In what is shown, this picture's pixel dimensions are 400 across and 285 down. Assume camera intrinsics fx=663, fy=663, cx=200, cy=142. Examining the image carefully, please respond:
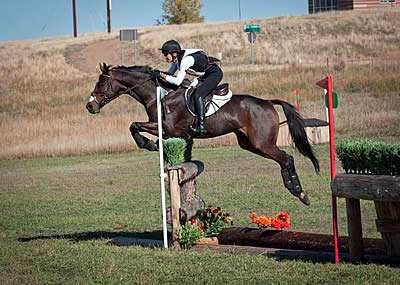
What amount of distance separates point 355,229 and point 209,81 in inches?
129

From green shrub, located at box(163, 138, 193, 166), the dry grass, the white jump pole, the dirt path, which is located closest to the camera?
the white jump pole

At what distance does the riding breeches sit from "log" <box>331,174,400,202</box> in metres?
2.92

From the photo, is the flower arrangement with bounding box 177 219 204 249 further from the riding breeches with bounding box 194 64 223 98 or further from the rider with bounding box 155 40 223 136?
the riding breeches with bounding box 194 64 223 98

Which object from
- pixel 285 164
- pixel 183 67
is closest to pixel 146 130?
pixel 183 67

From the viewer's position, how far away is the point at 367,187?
241 inches

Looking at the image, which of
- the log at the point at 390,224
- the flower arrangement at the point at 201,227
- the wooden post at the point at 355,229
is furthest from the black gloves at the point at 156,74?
the log at the point at 390,224

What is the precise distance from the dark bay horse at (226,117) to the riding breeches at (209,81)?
0.30m

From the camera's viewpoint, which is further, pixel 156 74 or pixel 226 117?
pixel 226 117

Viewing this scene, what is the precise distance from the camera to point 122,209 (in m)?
12.4

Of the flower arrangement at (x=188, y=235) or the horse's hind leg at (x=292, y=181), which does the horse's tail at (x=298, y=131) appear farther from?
the flower arrangement at (x=188, y=235)

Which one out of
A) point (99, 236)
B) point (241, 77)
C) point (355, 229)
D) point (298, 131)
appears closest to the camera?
point (355, 229)

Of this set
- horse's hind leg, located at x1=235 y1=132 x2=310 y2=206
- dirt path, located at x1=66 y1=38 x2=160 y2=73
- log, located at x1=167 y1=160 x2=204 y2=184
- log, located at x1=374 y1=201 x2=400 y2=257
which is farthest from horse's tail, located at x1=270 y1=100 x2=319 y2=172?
dirt path, located at x1=66 y1=38 x2=160 y2=73

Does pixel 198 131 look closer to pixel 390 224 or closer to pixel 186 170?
pixel 186 170

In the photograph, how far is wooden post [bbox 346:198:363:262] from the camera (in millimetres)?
6523
